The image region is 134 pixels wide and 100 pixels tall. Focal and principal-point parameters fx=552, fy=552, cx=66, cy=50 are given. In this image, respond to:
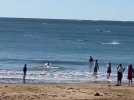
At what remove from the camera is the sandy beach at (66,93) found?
2731 centimetres

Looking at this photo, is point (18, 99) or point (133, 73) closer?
point (18, 99)

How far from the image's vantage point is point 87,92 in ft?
96.9

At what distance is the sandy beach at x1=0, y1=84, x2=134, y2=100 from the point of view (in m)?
27.3

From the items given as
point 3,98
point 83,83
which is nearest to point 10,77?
point 83,83

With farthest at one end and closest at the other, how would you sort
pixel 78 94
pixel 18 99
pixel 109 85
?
pixel 109 85
pixel 78 94
pixel 18 99

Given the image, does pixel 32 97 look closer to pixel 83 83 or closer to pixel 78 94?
pixel 78 94

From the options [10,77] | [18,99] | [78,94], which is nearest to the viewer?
[18,99]

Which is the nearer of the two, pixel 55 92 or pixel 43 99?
pixel 43 99

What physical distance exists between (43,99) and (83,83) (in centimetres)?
874

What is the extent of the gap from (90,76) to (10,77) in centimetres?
574

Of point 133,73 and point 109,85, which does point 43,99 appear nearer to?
point 109,85

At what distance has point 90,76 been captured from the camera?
39094 millimetres

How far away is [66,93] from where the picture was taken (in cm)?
2892

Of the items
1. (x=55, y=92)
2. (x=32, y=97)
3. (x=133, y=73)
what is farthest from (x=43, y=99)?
(x=133, y=73)
